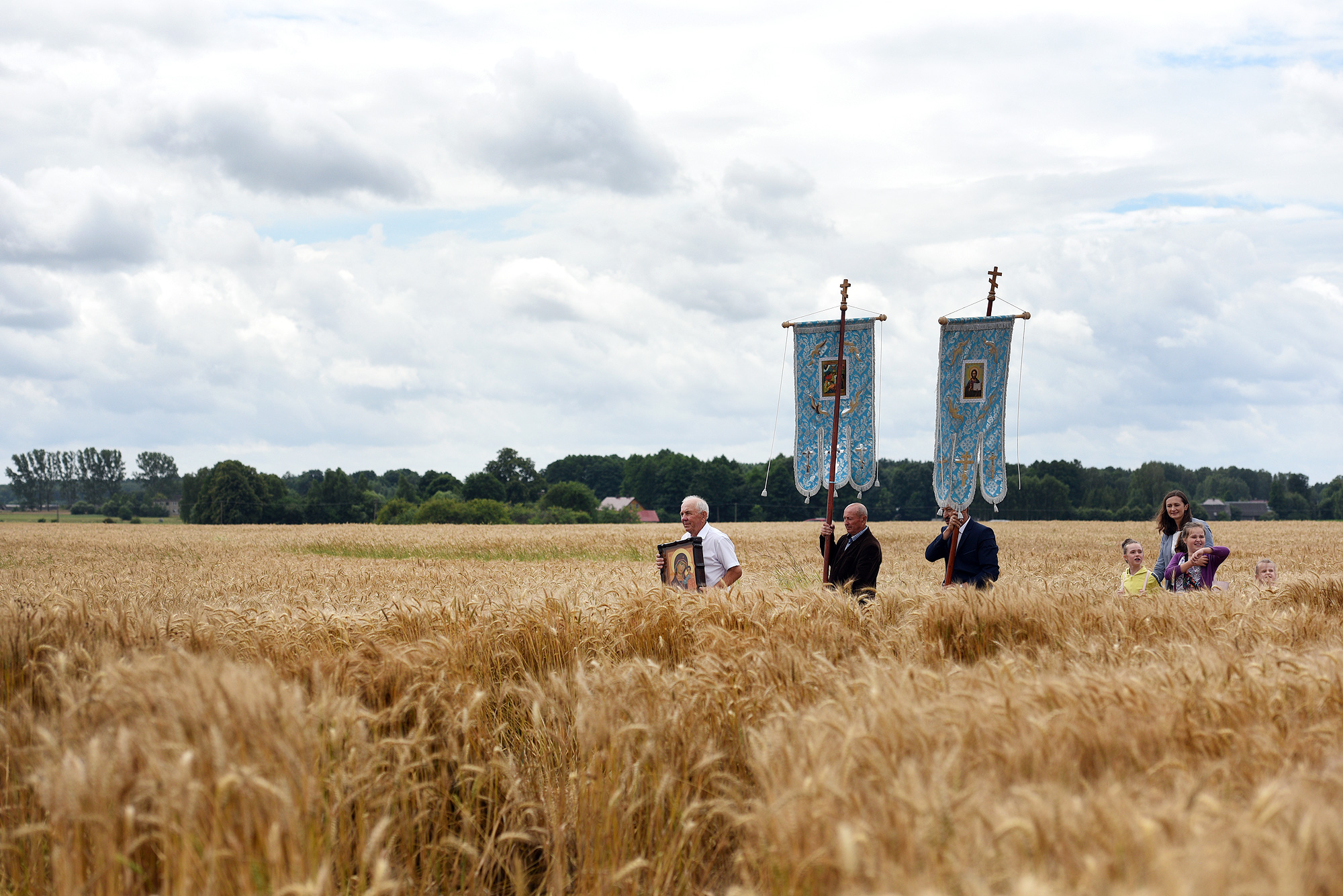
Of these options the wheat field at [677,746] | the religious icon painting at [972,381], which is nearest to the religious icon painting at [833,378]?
the religious icon painting at [972,381]

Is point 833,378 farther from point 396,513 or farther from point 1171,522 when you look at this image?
point 396,513

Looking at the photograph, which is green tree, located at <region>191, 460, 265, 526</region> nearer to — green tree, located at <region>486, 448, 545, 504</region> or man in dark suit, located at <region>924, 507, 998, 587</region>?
green tree, located at <region>486, 448, 545, 504</region>

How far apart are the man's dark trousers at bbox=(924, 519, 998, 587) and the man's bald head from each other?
81cm

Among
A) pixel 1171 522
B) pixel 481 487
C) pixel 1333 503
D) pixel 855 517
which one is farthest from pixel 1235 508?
pixel 855 517

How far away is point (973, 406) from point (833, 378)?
1.67 meters

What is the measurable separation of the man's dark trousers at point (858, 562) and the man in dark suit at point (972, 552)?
2.26 ft

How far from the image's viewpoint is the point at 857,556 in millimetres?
8430

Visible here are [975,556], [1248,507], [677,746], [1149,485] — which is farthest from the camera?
[1248,507]

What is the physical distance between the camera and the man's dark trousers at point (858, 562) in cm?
830

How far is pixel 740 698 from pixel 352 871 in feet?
6.18

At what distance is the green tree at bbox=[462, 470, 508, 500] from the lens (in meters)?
95.8

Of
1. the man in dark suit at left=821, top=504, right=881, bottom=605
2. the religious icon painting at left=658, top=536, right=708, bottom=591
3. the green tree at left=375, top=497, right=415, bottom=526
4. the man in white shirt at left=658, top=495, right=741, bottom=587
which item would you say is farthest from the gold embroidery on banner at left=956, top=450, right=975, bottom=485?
the green tree at left=375, top=497, right=415, bottom=526

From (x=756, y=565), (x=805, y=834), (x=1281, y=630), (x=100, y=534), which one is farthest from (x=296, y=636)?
(x=100, y=534)

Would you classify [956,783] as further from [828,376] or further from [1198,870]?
[828,376]
